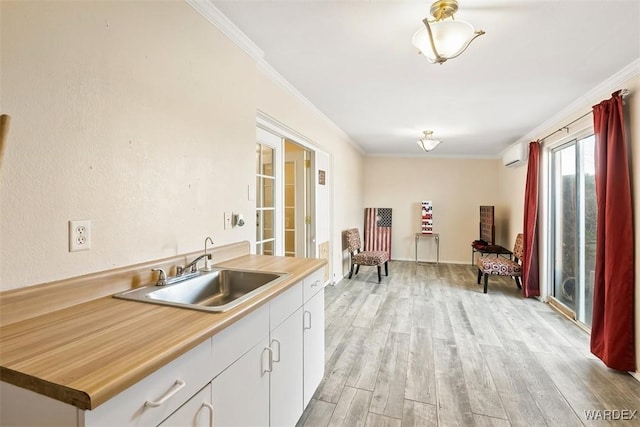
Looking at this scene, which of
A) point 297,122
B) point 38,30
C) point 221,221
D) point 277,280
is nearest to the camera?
point 38,30

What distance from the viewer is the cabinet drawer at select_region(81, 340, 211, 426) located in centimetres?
67

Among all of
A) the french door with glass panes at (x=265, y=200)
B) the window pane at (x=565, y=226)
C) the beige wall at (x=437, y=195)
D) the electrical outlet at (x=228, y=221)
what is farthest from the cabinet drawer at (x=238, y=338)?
the beige wall at (x=437, y=195)

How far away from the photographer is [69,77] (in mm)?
1083

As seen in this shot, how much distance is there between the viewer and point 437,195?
6.66 m

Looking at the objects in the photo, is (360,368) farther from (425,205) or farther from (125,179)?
(425,205)

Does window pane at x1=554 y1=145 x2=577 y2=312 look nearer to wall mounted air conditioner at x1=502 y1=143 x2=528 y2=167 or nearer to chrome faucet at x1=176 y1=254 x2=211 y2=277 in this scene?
wall mounted air conditioner at x1=502 y1=143 x2=528 y2=167

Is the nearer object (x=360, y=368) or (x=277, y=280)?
(x=277, y=280)

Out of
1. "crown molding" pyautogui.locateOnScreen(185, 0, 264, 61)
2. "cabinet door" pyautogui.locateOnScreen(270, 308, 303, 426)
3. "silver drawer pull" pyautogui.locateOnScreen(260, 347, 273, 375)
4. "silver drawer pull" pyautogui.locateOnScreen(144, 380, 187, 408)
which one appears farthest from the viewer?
"crown molding" pyautogui.locateOnScreen(185, 0, 264, 61)

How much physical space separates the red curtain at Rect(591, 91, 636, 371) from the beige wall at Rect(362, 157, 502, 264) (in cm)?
416

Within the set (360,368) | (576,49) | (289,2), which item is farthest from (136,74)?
(576,49)

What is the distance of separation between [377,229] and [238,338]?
5.79 m

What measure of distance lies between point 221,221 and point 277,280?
26.5 inches

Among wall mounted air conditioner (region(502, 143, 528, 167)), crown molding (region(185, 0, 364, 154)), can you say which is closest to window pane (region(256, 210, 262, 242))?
crown molding (region(185, 0, 364, 154))

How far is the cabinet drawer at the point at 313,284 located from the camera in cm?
175
